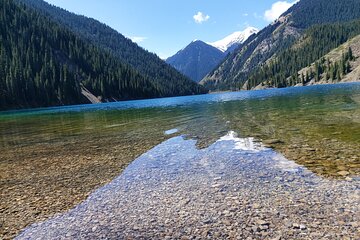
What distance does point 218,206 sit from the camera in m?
10.1

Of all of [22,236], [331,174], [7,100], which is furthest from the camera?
[7,100]

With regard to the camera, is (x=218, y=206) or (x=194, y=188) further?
(x=194, y=188)

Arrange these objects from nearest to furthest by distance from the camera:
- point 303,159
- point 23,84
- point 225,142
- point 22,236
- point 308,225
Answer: point 308,225
point 22,236
point 303,159
point 225,142
point 23,84

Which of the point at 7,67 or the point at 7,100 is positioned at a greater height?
the point at 7,67

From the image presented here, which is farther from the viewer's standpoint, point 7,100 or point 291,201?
point 7,100

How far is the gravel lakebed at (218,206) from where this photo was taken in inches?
327

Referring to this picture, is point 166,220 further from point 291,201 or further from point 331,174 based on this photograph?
point 331,174

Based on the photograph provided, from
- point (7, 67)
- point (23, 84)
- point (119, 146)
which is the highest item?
point (7, 67)

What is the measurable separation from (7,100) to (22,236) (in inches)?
6176

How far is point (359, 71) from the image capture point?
196875 millimetres

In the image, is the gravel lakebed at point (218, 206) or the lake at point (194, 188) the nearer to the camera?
the gravel lakebed at point (218, 206)

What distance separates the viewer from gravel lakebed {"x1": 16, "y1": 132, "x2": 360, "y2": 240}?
8297 millimetres

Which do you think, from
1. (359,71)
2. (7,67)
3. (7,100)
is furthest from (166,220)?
(359,71)

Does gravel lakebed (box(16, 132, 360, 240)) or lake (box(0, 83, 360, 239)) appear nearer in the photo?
gravel lakebed (box(16, 132, 360, 240))
